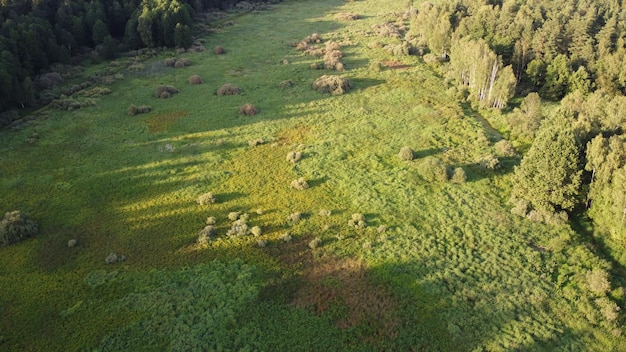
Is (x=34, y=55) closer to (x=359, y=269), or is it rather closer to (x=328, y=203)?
(x=328, y=203)

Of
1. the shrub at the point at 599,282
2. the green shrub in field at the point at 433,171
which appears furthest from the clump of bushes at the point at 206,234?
the shrub at the point at 599,282

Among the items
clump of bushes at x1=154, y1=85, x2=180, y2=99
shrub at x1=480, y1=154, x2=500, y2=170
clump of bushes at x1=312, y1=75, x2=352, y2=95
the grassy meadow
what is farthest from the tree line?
shrub at x1=480, y1=154, x2=500, y2=170

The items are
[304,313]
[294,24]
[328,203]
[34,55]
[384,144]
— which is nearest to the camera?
[304,313]

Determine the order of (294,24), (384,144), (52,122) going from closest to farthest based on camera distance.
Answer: (384,144), (52,122), (294,24)

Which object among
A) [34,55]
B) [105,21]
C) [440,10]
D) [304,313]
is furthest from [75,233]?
[440,10]

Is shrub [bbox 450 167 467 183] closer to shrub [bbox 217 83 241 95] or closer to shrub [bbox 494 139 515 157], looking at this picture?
shrub [bbox 494 139 515 157]

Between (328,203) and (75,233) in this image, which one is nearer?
(75,233)

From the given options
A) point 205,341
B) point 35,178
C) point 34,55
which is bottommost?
point 205,341
